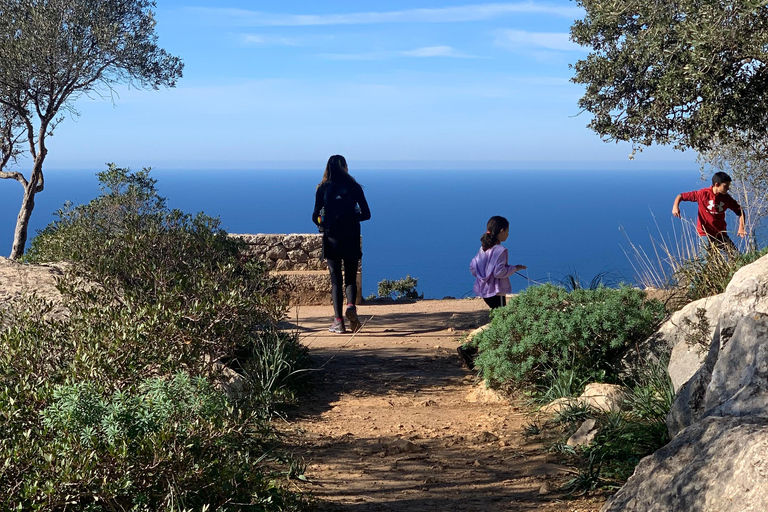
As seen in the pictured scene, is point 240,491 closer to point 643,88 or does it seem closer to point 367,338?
point 367,338

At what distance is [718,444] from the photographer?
2812mm

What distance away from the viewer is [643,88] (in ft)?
32.9

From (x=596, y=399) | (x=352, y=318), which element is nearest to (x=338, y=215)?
(x=352, y=318)

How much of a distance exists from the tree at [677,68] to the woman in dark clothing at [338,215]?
3989 millimetres

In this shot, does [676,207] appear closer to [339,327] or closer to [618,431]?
[339,327]

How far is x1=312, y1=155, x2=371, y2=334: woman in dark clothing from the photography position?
26.9 feet

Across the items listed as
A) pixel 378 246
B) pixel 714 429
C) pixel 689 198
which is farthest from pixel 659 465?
pixel 378 246

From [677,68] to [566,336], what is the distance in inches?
178

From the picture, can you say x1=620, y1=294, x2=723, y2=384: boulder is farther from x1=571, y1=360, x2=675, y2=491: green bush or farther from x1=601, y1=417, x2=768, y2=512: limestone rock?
x1=601, y1=417, x2=768, y2=512: limestone rock

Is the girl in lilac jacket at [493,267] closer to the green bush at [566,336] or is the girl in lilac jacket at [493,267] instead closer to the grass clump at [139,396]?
the green bush at [566,336]

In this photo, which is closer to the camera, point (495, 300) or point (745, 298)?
point (745, 298)

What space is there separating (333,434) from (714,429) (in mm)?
2917

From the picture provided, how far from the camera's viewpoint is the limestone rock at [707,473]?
2594 mm

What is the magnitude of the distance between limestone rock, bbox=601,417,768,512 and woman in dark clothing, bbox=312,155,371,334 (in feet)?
17.7
